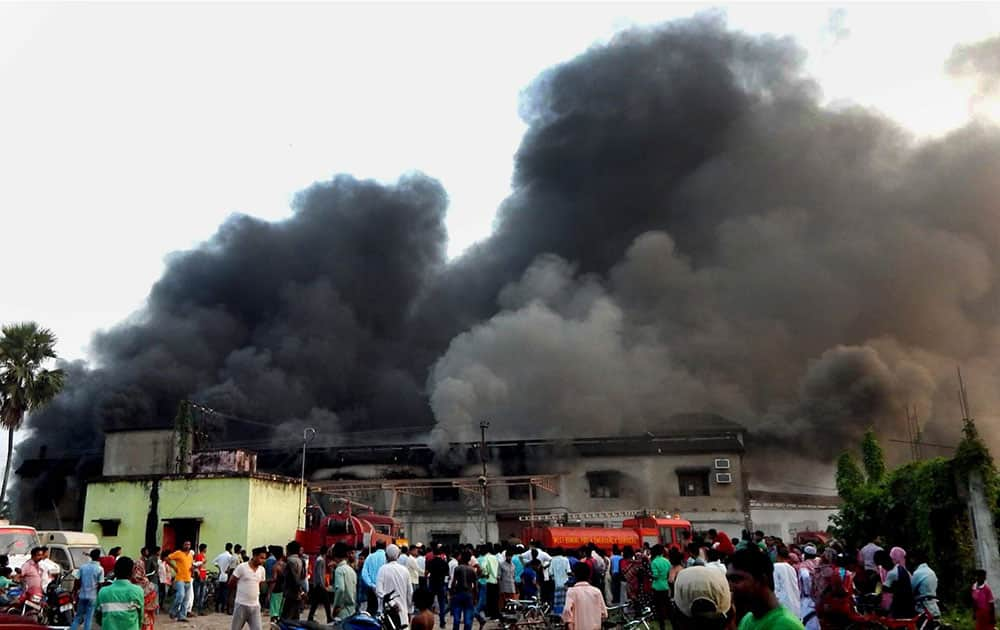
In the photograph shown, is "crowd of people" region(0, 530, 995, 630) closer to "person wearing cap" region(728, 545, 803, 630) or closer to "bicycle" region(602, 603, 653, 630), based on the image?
"person wearing cap" region(728, 545, 803, 630)

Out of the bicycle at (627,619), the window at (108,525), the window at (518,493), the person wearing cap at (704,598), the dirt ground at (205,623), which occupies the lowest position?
the dirt ground at (205,623)

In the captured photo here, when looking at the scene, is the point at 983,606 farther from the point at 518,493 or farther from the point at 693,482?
the point at 518,493

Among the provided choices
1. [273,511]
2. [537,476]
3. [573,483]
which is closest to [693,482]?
[573,483]

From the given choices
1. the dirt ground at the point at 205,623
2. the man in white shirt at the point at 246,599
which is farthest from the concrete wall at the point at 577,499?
the man in white shirt at the point at 246,599

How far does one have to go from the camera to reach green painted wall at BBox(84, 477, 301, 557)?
25609 millimetres

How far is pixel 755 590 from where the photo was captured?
3654 millimetres

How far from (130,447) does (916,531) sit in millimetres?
41823

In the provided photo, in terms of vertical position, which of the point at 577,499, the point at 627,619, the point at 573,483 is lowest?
the point at 627,619

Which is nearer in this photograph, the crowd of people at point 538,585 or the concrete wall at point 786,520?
the crowd of people at point 538,585

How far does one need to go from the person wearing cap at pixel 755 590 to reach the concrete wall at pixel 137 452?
45309mm

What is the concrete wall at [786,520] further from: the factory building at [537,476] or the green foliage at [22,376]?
the green foliage at [22,376]

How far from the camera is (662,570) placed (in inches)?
559

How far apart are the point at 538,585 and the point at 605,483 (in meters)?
29.3

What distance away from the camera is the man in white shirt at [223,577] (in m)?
20.0
